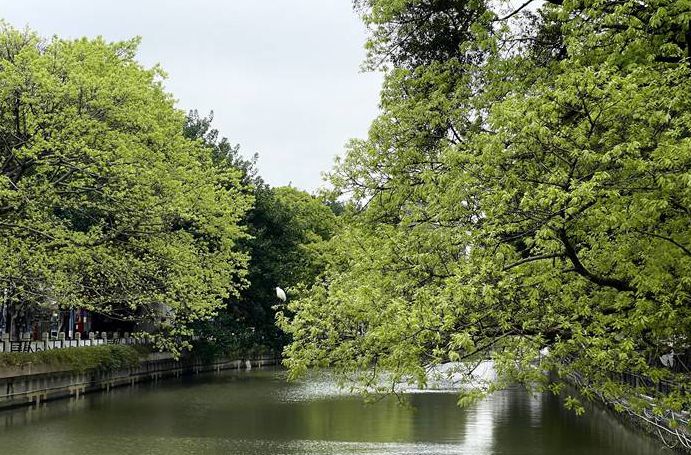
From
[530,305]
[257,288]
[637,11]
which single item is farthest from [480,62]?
[257,288]

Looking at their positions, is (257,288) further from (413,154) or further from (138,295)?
(413,154)

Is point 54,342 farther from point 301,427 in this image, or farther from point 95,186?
point 301,427

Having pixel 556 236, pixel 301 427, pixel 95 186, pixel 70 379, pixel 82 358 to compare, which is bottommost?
pixel 301 427

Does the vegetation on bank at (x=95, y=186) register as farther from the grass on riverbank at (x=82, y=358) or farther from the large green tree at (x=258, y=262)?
the large green tree at (x=258, y=262)

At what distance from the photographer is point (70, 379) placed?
124 ft

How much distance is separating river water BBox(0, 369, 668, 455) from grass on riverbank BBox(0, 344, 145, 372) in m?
1.55

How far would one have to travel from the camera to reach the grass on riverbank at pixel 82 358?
32281mm

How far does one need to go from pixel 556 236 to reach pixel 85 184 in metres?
18.7

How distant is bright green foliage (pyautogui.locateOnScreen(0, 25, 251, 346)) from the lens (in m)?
25.4

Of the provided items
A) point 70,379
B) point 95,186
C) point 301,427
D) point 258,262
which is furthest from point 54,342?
point 258,262

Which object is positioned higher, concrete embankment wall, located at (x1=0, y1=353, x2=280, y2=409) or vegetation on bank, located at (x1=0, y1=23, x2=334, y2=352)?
vegetation on bank, located at (x1=0, y1=23, x2=334, y2=352)

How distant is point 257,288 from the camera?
5853cm

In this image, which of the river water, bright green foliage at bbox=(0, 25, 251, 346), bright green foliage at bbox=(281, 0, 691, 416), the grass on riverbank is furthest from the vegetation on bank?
bright green foliage at bbox=(281, 0, 691, 416)

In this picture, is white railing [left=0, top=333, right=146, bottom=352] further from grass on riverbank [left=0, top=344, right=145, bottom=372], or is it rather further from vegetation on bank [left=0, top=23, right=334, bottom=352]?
vegetation on bank [left=0, top=23, right=334, bottom=352]
